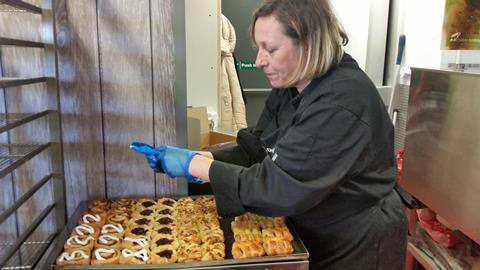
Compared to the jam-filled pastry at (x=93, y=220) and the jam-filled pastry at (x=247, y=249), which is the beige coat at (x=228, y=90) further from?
the jam-filled pastry at (x=247, y=249)

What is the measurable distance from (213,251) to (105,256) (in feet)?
0.86

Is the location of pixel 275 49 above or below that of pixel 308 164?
above

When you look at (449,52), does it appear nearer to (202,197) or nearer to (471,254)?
(471,254)

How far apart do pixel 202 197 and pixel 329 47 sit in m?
0.65

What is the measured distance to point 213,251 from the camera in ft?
3.47

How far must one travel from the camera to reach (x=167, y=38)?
1.36 metres

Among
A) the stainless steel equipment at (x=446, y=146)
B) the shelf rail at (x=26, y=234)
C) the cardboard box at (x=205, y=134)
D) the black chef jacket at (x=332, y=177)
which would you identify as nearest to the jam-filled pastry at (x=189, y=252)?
the black chef jacket at (x=332, y=177)

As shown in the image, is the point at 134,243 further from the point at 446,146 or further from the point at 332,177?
the point at 446,146

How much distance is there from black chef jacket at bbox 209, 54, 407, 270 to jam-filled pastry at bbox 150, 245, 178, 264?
6.5 inches

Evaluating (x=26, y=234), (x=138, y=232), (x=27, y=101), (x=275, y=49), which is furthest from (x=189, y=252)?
(x=27, y=101)

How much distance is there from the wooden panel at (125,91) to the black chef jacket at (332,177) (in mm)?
376

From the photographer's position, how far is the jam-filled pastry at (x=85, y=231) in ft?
3.72

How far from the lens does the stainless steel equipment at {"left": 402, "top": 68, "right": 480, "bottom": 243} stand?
5.12ft

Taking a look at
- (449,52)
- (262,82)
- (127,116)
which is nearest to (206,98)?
(262,82)
